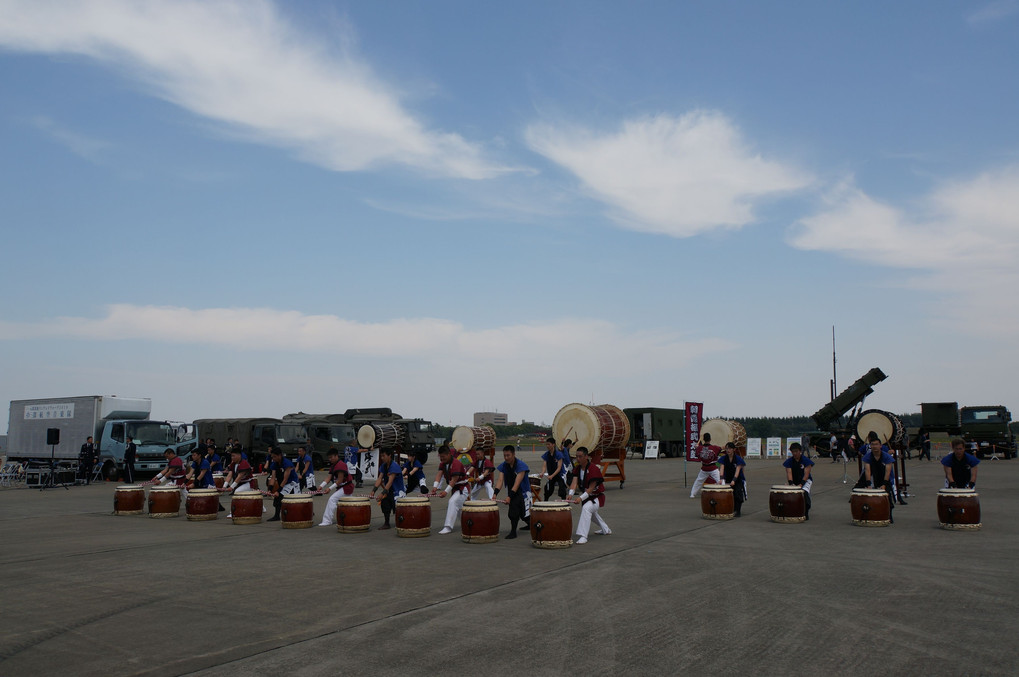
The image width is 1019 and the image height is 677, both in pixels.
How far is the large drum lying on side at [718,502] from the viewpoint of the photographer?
15188mm

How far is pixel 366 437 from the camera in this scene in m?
36.0

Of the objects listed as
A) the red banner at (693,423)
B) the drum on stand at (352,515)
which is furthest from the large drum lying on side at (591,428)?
the drum on stand at (352,515)

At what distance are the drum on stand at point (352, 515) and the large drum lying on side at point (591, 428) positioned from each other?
401 inches

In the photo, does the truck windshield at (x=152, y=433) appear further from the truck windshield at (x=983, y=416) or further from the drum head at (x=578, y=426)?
the truck windshield at (x=983, y=416)

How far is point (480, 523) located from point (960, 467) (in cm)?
908

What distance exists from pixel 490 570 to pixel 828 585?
4163mm

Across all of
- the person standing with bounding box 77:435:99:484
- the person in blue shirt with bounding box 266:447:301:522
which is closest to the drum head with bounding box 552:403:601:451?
the person in blue shirt with bounding box 266:447:301:522

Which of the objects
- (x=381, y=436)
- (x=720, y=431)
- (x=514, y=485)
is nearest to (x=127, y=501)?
(x=514, y=485)

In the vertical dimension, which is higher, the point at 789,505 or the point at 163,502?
the point at 789,505

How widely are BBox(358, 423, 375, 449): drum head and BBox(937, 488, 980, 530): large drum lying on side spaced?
26.7m

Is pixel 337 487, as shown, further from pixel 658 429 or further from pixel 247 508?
pixel 658 429

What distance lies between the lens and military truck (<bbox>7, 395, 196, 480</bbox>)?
30.3 meters

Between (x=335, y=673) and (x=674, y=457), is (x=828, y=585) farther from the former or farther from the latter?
(x=674, y=457)

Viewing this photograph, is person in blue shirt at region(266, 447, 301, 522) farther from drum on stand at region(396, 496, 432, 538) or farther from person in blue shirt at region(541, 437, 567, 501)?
person in blue shirt at region(541, 437, 567, 501)
